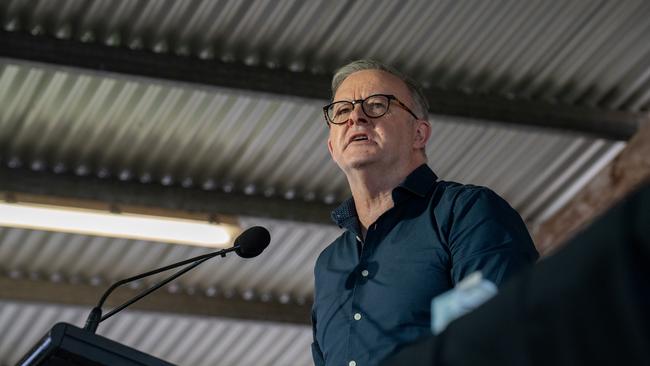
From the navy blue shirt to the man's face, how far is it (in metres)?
0.17

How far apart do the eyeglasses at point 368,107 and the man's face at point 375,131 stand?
0.01m

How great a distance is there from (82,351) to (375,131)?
4.24ft

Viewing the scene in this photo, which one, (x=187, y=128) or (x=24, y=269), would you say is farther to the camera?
(x=24, y=269)

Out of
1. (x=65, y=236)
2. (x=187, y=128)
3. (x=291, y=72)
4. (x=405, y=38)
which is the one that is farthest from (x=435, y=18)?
(x=65, y=236)

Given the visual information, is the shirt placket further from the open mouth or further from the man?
the open mouth

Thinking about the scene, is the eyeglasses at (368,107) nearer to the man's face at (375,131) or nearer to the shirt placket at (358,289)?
the man's face at (375,131)

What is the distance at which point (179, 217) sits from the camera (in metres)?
7.75

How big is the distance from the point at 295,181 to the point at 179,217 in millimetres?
926

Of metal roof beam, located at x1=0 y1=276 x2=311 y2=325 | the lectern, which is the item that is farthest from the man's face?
metal roof beam, located at x1=0 y1=276 x2=311 y2=325

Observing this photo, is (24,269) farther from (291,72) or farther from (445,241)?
(445,241)

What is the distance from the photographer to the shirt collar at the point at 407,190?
9.50 ft

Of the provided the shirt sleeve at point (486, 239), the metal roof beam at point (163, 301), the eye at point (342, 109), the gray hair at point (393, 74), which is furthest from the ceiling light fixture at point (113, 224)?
the shirt sleeve at point (486, 239)

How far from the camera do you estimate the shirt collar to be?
289 cm

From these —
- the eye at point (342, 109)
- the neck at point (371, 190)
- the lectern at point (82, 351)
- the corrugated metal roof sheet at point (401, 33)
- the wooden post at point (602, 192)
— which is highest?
the corrugated metal roof sheet at point (401, 33)
